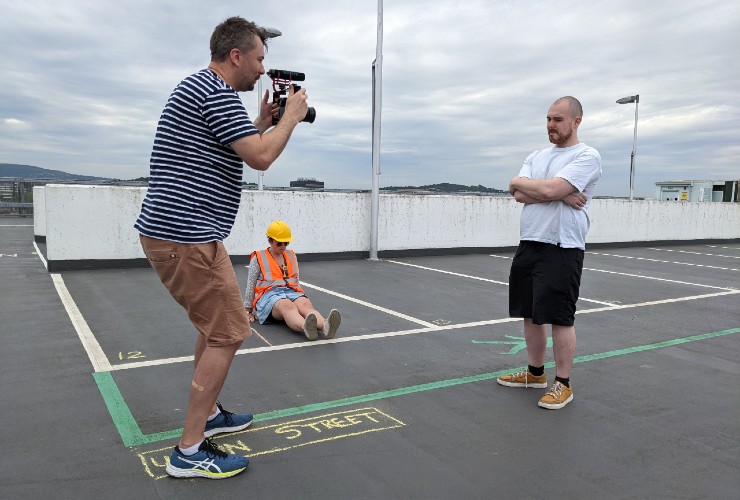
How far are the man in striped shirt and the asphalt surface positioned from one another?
47 centimetres

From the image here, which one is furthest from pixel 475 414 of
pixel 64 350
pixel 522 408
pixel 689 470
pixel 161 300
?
pixel 161 300

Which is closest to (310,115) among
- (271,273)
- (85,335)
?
(271,273)

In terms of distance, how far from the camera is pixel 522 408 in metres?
3.81

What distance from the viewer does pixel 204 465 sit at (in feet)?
8.93

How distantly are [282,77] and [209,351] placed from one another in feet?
4.93

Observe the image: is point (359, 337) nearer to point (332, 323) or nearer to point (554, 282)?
point (332, 323)

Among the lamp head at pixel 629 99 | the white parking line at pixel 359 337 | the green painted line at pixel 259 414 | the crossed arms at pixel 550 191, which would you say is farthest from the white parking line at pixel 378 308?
the lamp head at pixel 629 99

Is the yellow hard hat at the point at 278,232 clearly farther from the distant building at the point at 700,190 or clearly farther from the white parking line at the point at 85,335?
the distant building at the point at 700,190

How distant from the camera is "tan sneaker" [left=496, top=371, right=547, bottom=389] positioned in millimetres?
4227

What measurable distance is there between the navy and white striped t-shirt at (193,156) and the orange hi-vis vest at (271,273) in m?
3.24

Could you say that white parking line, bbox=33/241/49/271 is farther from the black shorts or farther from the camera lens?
the black shorts

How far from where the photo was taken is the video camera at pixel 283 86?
2811 millimetres

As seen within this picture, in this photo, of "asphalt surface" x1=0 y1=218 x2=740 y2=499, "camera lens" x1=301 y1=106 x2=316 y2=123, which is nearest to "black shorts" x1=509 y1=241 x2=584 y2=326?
"asphalt surface" x1=0 y1=218 x2=740 y2=499

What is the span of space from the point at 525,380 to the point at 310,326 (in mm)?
2075
